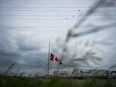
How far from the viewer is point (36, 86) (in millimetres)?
4195

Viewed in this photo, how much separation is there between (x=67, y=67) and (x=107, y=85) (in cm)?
210

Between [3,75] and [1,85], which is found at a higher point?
[3,75]

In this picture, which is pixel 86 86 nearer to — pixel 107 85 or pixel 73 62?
pixel 107 85

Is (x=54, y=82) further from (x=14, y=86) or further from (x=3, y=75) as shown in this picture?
(x=3, y=75)

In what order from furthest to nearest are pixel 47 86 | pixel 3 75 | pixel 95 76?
1. pixel 3 75
2. pixel 95 76
3. pixel 47 86

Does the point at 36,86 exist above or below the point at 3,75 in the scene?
below

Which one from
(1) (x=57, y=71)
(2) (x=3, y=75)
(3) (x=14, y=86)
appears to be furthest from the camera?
(2) (x=3, y=75)

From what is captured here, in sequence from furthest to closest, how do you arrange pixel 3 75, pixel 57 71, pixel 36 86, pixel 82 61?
pixel 3 75
pixel 36 86
pixel 57 71
pixel 82 61

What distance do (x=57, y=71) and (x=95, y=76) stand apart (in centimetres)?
156

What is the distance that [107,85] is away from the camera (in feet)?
16.2

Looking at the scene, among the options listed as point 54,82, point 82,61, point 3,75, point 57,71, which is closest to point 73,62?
point 82,61

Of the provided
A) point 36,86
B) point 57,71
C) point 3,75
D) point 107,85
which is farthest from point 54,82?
point 3,75

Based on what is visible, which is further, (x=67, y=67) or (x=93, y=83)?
(x=93, y=83)

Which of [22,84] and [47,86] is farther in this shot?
[22,84]
